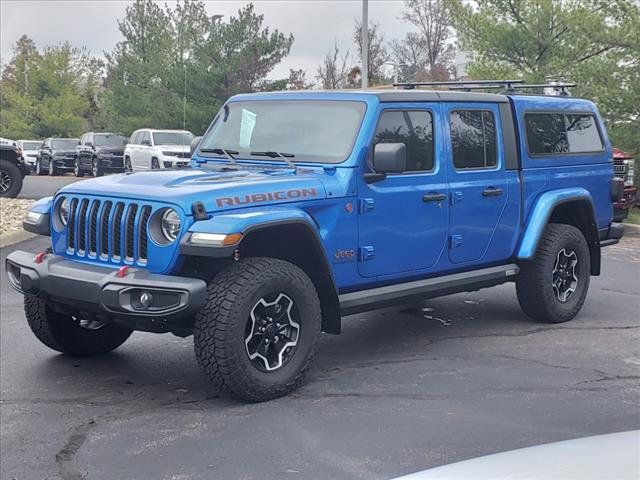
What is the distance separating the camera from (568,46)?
1819cm

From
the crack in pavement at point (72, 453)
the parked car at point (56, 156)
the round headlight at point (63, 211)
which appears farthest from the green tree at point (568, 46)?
the parked car at point (56, 156)

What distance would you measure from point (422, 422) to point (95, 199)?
2418 mm

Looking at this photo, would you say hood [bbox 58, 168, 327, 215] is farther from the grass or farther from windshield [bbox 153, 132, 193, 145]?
windshield [bbox 153, 132, 193, 145]

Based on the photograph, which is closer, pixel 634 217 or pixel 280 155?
pixel 280 155

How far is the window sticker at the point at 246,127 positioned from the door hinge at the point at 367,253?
4.13 ft

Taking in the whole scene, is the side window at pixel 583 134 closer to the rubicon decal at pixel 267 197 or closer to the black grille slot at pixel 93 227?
the rubicon decal at pixel 267 197

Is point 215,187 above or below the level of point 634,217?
above

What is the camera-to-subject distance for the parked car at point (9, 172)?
1688cm

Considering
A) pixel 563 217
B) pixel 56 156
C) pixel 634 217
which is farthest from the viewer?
pixel 56 156

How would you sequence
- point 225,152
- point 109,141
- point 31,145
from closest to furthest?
point 225,152, point 109,141, point 31,145

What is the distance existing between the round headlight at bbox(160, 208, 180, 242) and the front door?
1.33 metres

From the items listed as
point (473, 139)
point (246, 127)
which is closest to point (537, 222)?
point (473, 139)

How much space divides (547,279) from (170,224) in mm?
3566

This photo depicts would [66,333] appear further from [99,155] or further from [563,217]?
[99,155]
